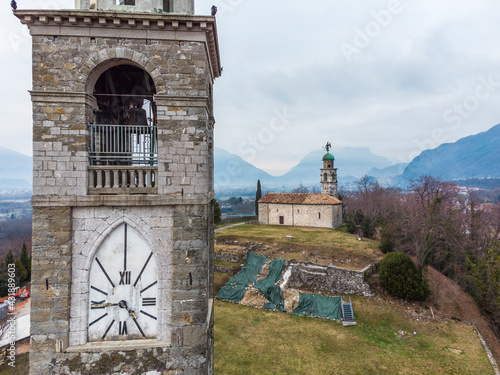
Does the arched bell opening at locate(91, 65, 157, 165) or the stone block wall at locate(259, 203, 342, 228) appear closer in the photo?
the arched bell opening at locate(91, 65, 157, 165)

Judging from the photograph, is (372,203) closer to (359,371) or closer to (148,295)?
(359,371)

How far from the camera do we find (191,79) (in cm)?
573

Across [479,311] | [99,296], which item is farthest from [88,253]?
[479,311]

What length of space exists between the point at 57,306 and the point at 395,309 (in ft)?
68.2

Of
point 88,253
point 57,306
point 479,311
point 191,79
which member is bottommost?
point 479,311

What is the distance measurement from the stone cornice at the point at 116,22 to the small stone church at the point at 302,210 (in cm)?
3551

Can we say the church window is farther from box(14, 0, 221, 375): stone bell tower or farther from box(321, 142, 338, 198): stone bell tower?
box(321, 142, 338, 198): stone bell tower

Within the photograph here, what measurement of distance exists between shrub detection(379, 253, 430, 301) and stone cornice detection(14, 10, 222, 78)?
2076cm

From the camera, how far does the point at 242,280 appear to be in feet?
72.2

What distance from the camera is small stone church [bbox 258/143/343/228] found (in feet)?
126

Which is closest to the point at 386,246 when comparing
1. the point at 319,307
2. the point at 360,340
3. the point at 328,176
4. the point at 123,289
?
the point at 319,307

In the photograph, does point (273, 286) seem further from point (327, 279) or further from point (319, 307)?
point (327, 279)

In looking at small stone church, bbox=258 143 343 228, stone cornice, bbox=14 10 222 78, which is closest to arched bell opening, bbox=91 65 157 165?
stone cornice, bbox=14 10 222 78

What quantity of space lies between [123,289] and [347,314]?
16809 mm
